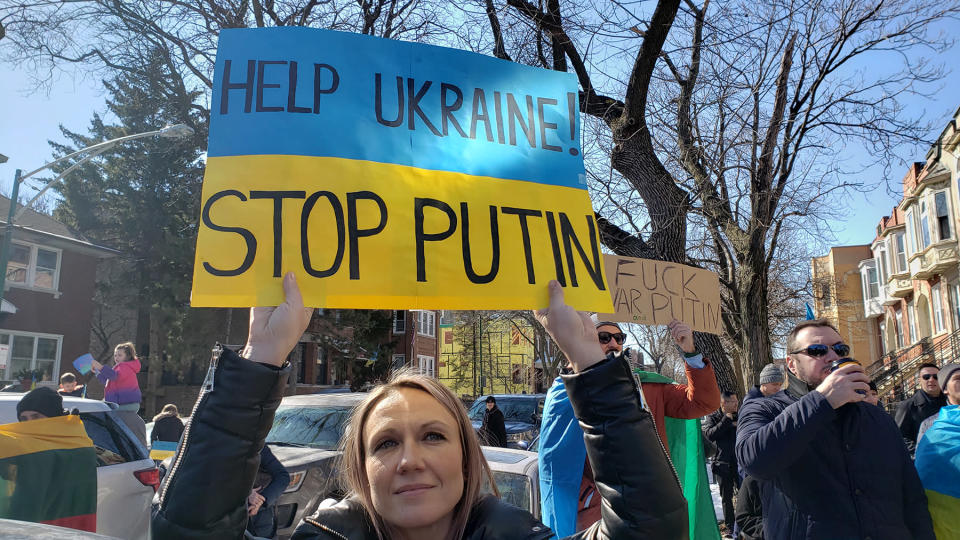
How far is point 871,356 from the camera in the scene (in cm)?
5175

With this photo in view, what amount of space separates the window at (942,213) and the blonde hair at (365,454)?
35.0m

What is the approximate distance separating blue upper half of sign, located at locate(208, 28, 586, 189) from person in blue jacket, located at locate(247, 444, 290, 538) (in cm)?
325


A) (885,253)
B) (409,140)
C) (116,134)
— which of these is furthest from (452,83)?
(885,253)

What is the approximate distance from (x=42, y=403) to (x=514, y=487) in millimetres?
3230

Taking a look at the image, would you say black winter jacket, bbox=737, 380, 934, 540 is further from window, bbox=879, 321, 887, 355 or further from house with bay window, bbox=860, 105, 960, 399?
window, bbox=879, 321, 887, 355

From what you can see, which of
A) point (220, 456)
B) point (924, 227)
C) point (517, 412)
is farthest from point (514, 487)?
point (924, 227)

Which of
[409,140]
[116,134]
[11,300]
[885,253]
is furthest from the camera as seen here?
[885,253]

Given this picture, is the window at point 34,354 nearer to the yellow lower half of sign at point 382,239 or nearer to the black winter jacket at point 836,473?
the yellow lower half of sign at point 382,239

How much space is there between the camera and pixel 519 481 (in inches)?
207

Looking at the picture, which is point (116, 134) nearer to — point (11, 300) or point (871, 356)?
point (11, 300)

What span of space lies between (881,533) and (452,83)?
247 centimetres

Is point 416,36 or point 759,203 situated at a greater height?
point 416,36

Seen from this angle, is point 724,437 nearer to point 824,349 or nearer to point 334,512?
point 824,349

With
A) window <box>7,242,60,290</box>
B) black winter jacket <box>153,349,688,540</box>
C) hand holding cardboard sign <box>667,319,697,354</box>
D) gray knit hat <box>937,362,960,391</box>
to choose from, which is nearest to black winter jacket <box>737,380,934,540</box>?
hand holding cardboard sign <box>667,319,697,354</box>
